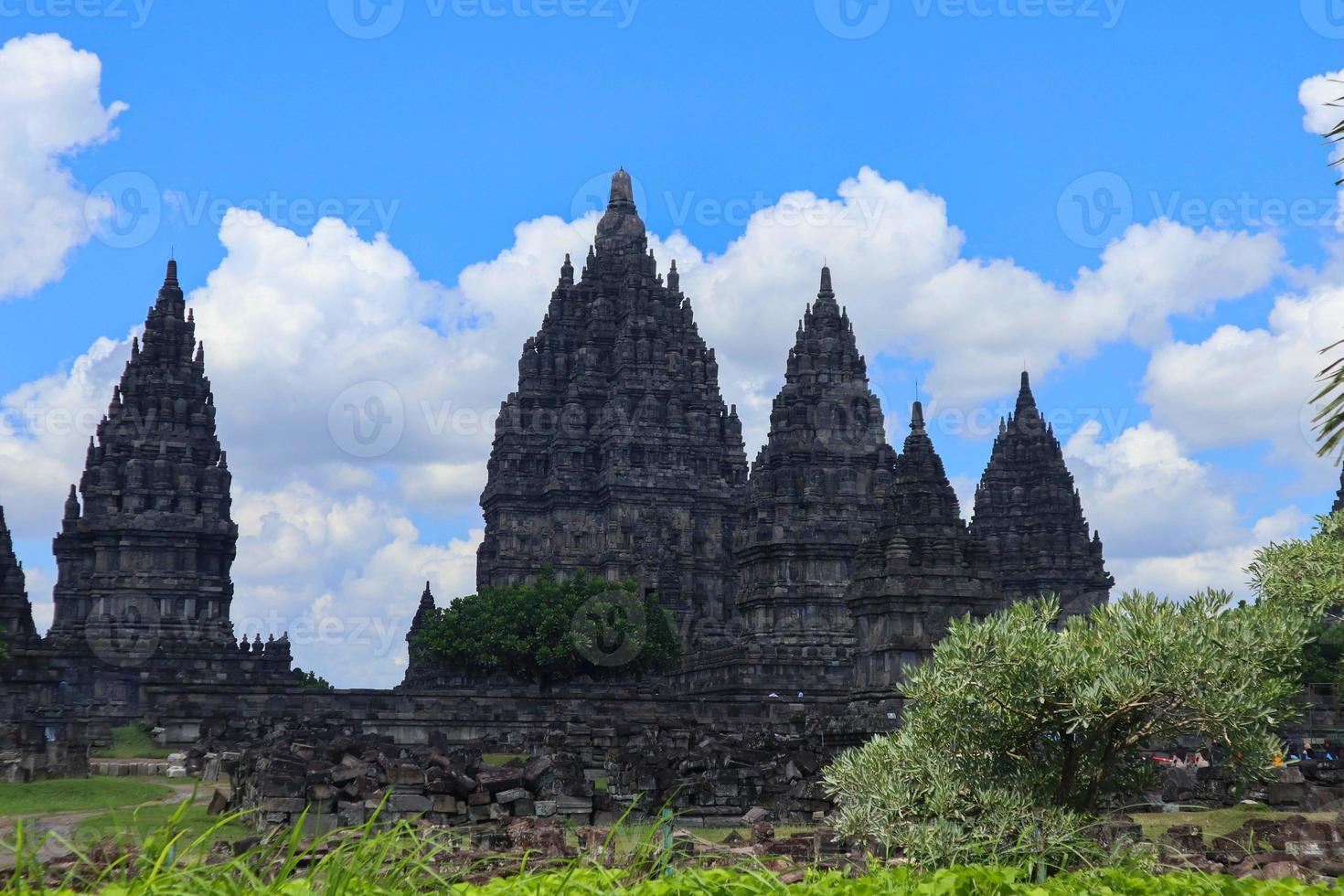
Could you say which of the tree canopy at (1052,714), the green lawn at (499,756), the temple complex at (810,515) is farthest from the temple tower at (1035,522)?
the tree canopy at (1052,714)

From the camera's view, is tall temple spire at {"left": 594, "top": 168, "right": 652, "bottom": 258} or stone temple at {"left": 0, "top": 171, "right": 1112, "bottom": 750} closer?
stone temple at {"left": 0, "top": 171, "right": 1112, "bottom": 750}

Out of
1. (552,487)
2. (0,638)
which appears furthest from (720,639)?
(0,638)

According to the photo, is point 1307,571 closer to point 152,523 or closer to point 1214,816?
point 1214,816

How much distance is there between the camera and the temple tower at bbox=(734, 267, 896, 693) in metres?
61.8

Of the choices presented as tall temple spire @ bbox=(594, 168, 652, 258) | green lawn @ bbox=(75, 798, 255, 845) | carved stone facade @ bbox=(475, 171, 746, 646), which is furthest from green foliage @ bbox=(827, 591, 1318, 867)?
tall temple spire @ bbox=(594, 168, 652, 258)

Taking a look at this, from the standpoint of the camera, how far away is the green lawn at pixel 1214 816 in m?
24.1

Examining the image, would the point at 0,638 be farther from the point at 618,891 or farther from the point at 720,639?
the point at 618,891

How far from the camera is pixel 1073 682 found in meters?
13.9

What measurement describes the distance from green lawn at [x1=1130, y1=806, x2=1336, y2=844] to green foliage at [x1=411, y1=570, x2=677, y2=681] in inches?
1514

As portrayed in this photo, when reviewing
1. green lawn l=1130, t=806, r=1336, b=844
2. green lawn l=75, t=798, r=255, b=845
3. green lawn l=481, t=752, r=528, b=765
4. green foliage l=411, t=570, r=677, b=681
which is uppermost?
green foliage l=411, t=570, r=677, b=681

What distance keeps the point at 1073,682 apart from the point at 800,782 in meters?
15.0

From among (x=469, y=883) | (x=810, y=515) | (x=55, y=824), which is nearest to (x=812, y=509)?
(x=810, y=515)

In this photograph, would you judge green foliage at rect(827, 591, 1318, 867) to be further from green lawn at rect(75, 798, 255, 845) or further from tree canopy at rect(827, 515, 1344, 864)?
green lawn at rect(75, 798, 255, 845)

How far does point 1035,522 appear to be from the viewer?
81750 mm
